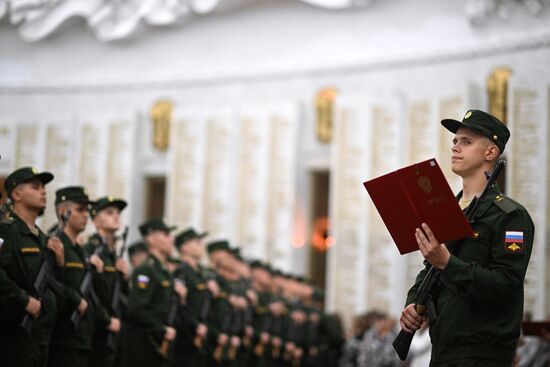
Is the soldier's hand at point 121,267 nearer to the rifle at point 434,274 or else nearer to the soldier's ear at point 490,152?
the rifle at point 434,274

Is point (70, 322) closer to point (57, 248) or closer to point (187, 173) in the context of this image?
point (57, 248)

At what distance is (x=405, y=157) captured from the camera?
1540 centimetres

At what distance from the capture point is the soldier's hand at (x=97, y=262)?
7.43 metres

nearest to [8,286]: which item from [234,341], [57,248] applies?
[57,248]

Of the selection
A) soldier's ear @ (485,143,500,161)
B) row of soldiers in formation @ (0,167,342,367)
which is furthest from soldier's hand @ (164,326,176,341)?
soldier's ear @ (485,143,500,161)

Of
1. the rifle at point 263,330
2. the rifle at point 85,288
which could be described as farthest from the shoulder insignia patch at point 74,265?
the rifle at point 263,330

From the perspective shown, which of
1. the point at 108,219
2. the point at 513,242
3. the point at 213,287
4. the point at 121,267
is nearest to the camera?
the point at 513,242

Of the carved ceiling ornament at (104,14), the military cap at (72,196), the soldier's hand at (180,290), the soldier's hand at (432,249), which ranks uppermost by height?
the carved ceiling ornament at (104,14)

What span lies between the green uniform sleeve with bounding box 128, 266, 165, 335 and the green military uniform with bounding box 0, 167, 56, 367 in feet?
7.89

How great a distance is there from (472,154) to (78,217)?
3.77 metres

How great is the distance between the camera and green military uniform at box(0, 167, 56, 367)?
5859mm

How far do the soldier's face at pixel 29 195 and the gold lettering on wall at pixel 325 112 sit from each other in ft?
35.5

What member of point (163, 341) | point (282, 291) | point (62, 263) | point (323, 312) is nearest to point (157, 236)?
point (163, 341)

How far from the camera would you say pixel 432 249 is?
428 centimetres
